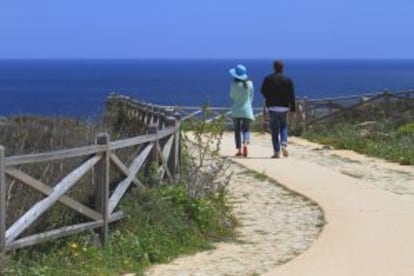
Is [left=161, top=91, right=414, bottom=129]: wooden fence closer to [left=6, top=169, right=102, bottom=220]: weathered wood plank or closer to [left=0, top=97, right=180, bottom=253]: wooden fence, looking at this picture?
[left=0, top=97, right=180, bottom=253]: wooden fence

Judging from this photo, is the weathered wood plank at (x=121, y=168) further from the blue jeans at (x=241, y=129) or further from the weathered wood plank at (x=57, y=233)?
the blue jeans at (x=241, y=129)

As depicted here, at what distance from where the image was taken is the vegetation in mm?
7797

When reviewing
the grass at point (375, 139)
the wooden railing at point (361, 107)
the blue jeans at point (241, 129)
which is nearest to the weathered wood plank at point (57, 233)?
the blue jeans at point (241, 129)

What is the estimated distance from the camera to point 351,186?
13.3 m

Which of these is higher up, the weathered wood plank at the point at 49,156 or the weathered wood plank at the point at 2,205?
the weathered wood plank at the point at 49,156

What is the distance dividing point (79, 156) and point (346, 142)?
12.7 metres

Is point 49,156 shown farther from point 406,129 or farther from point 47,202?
point 406,129

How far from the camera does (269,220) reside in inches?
Answer: 419

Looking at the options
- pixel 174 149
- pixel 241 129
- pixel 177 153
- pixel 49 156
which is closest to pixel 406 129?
pixel 241 129

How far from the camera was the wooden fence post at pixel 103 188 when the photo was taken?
27.9 feet

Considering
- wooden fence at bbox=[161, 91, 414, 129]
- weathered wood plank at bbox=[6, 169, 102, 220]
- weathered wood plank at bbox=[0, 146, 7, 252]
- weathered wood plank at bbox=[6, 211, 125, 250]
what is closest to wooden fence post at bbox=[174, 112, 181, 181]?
weathered wood plank at bbox=[6, 211, 125, 250]

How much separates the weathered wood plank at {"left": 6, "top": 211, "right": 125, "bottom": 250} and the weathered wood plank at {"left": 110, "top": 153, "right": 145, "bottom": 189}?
0.43 m

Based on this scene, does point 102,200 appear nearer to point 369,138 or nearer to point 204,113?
point 204,113

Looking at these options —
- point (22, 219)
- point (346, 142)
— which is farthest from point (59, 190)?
point (346, 142)
